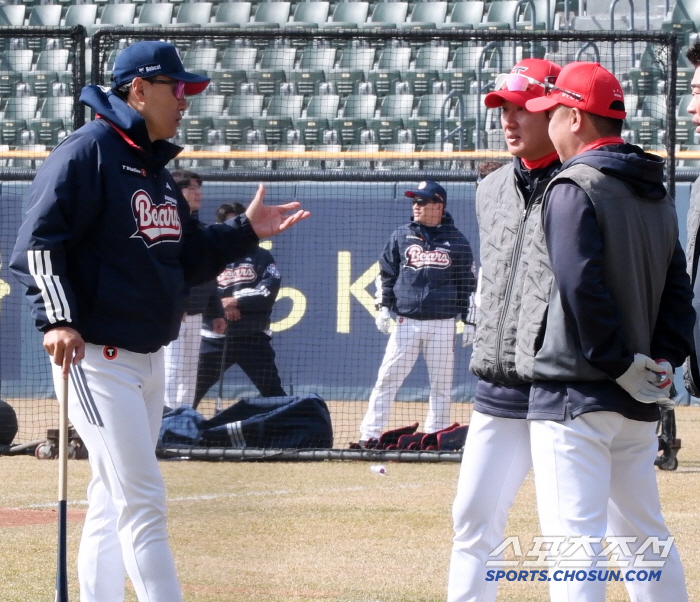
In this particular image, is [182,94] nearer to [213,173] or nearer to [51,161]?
[51,161]

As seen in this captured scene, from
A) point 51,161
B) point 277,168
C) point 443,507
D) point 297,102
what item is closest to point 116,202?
point 51,161

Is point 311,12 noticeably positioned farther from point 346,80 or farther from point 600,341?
point 600,341

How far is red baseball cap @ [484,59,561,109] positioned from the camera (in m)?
4.02

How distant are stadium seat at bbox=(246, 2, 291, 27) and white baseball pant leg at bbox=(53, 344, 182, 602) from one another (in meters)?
14.2

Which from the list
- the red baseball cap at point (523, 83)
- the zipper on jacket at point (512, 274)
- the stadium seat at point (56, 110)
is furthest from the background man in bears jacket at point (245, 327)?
the zipper on jacket at point (512, 274)

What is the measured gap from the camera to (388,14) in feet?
57.3

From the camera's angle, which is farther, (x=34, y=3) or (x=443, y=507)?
(x=34, y=3)

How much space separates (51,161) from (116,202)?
259 mm

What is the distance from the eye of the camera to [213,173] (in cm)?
1142

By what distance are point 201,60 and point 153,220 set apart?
38.2ft

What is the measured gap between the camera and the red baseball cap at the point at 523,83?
4016 millimetres

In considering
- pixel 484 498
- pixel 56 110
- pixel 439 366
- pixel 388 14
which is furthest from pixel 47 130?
pixel 484 498

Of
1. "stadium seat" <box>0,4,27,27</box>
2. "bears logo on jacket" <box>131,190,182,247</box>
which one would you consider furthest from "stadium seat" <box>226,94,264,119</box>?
"bears logo on jacket" <box>131,190,182,247</box>

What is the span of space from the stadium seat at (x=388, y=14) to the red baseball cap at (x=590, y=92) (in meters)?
14.0
